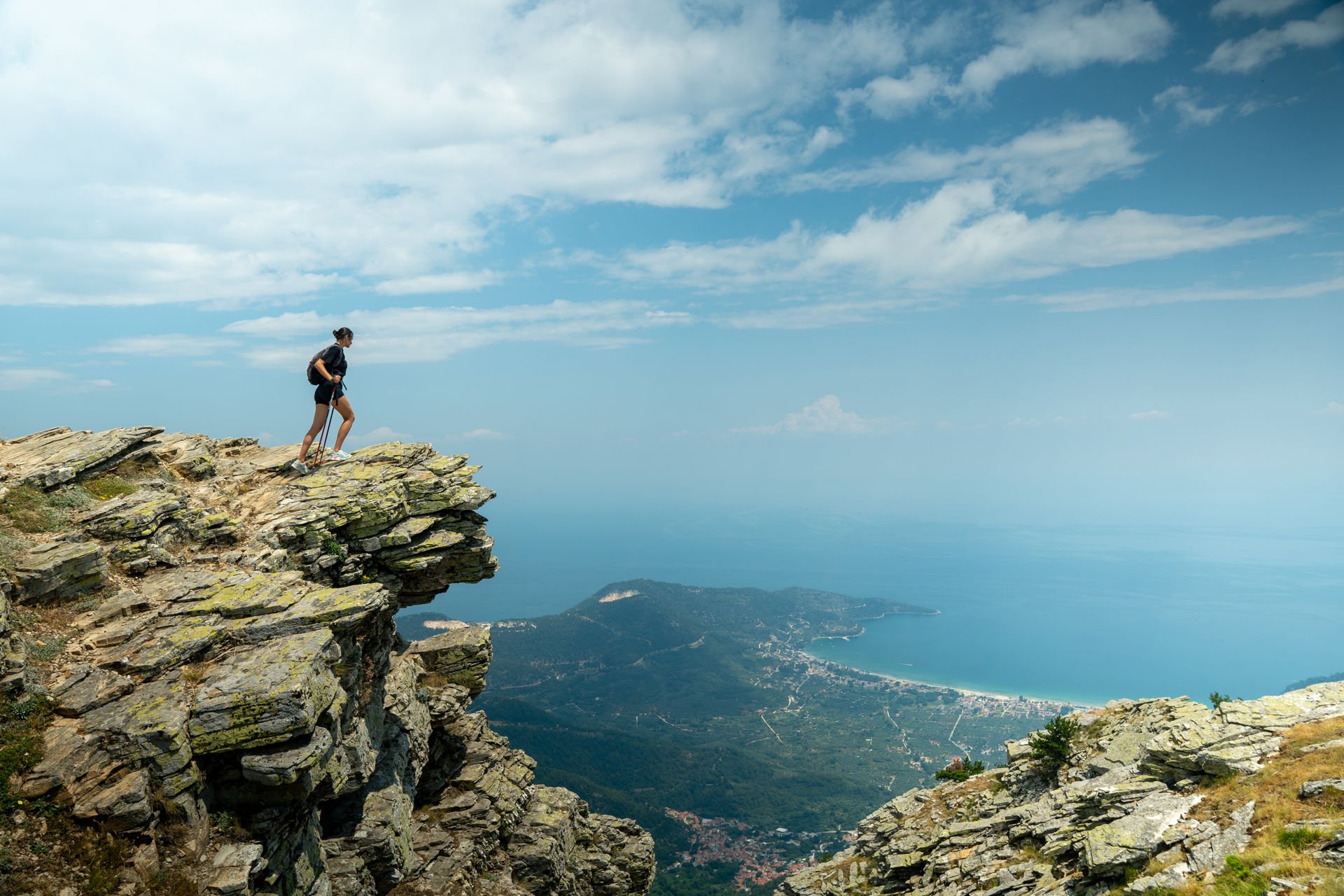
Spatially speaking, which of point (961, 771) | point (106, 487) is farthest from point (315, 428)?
point (961, 771)

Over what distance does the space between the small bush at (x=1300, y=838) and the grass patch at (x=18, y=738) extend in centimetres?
2615

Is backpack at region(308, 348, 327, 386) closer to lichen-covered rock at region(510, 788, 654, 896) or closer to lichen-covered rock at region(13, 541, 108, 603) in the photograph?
lichen-covered rock at region(13, 541, 108, 603)

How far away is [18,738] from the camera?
422 inches

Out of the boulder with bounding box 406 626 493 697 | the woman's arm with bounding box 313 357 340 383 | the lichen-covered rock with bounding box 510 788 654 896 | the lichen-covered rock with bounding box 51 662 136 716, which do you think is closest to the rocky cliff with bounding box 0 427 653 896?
the lichen-covered rock with bounding box 51 662 136 716

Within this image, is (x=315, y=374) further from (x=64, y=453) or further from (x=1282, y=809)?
(x=1282, y=809)

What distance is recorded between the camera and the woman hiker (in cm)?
2058

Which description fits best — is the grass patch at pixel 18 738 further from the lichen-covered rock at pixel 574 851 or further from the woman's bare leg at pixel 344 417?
the lichen-covered rock at pixel 574 851

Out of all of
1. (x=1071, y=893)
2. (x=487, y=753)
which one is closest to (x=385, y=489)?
(x=487, y=753)

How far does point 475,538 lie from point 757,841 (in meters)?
115

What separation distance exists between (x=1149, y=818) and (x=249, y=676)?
25.6 m

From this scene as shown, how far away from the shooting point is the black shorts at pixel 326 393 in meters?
21.0

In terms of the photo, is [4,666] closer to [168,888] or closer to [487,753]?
[168,888]

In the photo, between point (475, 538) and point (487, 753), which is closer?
point (475, 538)

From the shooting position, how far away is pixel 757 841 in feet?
366
